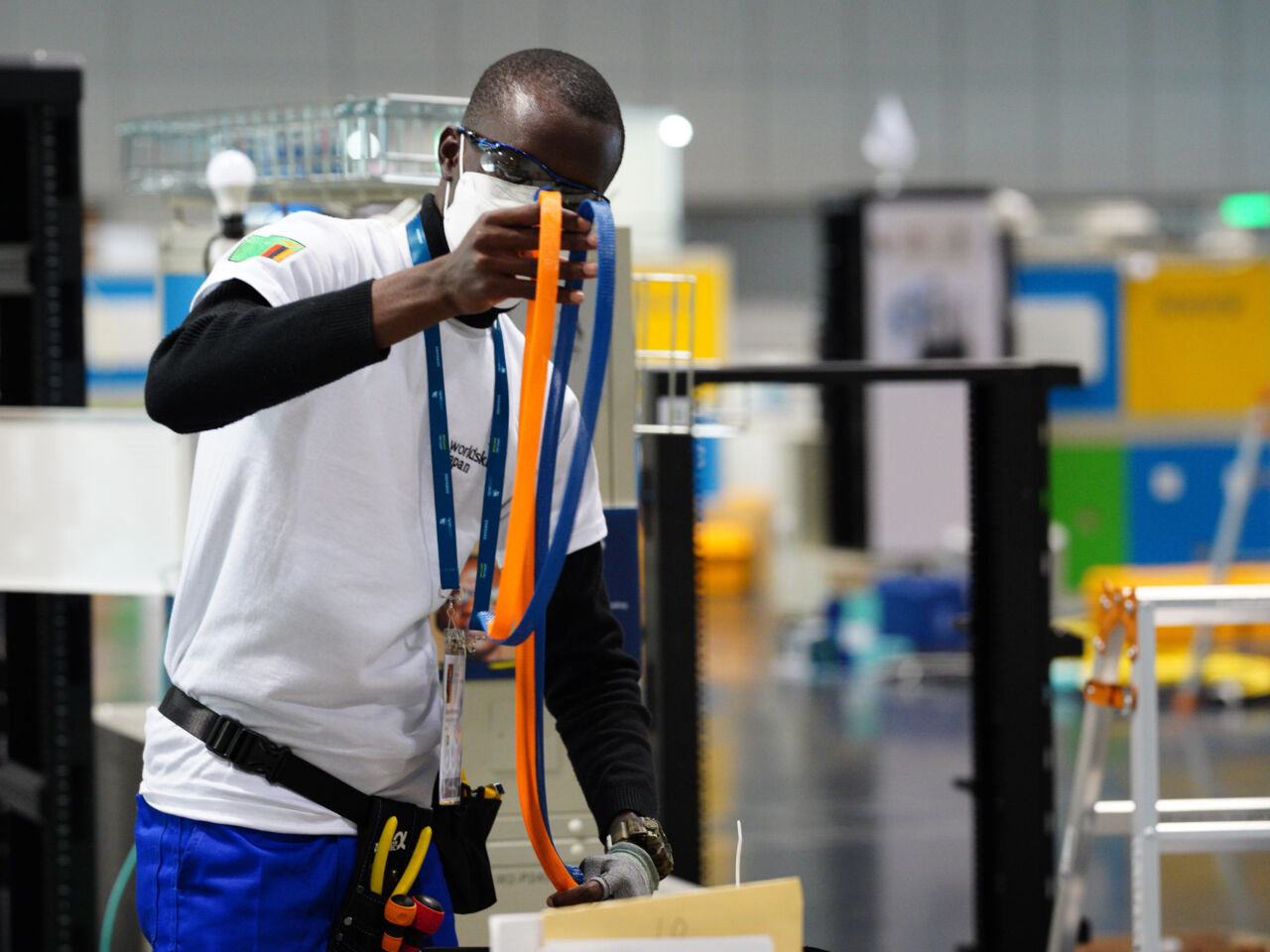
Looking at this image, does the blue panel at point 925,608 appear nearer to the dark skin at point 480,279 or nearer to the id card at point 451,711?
the id card at point 451,711

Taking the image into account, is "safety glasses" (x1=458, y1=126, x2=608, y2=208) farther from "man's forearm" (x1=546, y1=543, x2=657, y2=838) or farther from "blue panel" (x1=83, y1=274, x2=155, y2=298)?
"blue panel" (x1=83, y1=274, x2=155, y2=298)

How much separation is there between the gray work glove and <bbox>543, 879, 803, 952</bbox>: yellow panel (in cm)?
29

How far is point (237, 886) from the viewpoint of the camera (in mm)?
1315

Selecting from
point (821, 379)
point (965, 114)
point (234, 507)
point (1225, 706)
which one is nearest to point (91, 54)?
point (965, 114)

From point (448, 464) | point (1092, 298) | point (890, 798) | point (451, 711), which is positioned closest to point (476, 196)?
point (448, 464)

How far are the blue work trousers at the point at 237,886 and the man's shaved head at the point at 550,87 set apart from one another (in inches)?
27.3

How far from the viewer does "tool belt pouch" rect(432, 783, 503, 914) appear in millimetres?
1446

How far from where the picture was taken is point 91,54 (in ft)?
40.1

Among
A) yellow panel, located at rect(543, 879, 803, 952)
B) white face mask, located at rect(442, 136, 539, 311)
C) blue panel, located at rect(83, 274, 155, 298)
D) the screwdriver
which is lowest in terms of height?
the screwdriver

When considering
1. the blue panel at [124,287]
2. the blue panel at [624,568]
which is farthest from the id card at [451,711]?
the blue panel at [124,287]

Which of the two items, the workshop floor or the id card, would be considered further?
the workshop floor

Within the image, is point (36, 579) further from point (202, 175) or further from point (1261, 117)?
point (1261, 117)

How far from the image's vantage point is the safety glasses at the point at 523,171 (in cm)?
127

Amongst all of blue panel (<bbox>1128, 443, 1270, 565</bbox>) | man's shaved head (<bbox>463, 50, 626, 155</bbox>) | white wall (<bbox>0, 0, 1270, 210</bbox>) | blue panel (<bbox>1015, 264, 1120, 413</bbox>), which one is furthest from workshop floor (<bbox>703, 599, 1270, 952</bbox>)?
white wall (<bbox>0, 0, 1270, 210</bbox>)
